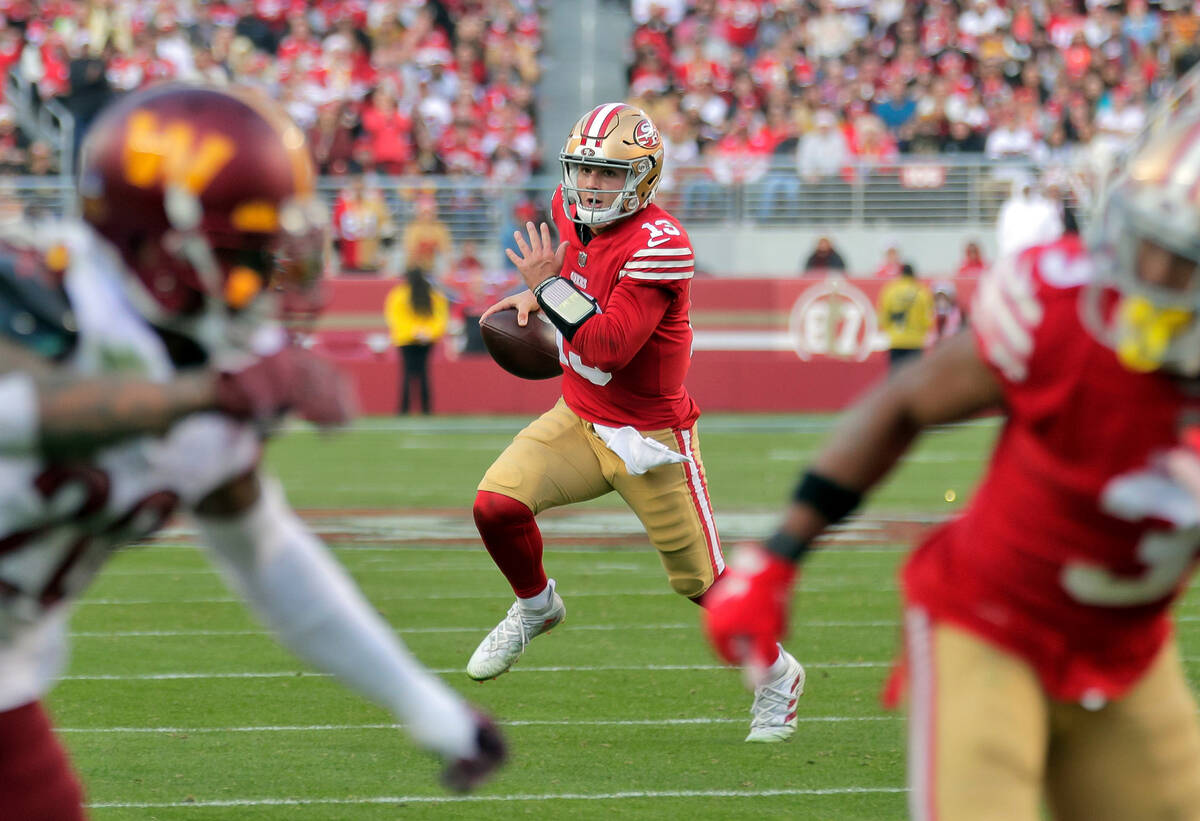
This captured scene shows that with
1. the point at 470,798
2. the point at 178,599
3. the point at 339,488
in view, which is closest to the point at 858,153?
the point at 339,488

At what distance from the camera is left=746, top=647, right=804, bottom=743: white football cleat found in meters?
4.96

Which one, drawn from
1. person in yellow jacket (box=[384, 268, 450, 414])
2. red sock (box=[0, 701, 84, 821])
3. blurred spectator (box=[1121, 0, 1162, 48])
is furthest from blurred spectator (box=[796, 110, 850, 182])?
red sock (box=[0, 701, 84, 821])

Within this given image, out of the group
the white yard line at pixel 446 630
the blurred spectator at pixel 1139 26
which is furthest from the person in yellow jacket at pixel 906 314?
the white yard line at pixel 446 630

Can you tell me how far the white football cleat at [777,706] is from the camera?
4965 millimetres

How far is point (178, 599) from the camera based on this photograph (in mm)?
7301

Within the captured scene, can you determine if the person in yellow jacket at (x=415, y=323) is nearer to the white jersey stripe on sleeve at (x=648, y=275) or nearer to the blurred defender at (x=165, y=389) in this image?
the white jersey stripe on sleeve at (x=648, y=275)

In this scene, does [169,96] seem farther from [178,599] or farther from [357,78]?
[357,78]

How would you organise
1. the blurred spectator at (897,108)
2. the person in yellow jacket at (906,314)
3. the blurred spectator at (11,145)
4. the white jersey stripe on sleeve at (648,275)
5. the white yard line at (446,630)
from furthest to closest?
the blurred spectator at (897,108), the blurred spectator at (11,145), the person in yellow jacket at (906,314), the white yard line at (446,630), the white jersey stripe on sleeve at (648,275)

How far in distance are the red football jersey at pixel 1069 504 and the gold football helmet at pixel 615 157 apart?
3103 millimetres

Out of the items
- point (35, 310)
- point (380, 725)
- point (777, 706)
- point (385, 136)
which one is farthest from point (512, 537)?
point (385, 136)

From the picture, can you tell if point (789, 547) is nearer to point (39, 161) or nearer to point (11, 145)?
point (39, 161)

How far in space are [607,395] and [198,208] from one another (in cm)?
323

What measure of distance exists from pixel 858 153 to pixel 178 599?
12.0m

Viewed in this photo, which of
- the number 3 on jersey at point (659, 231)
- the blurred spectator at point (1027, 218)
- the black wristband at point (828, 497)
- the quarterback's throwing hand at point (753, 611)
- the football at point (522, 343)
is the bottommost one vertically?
the blurred spectator at point (1027, 218)
